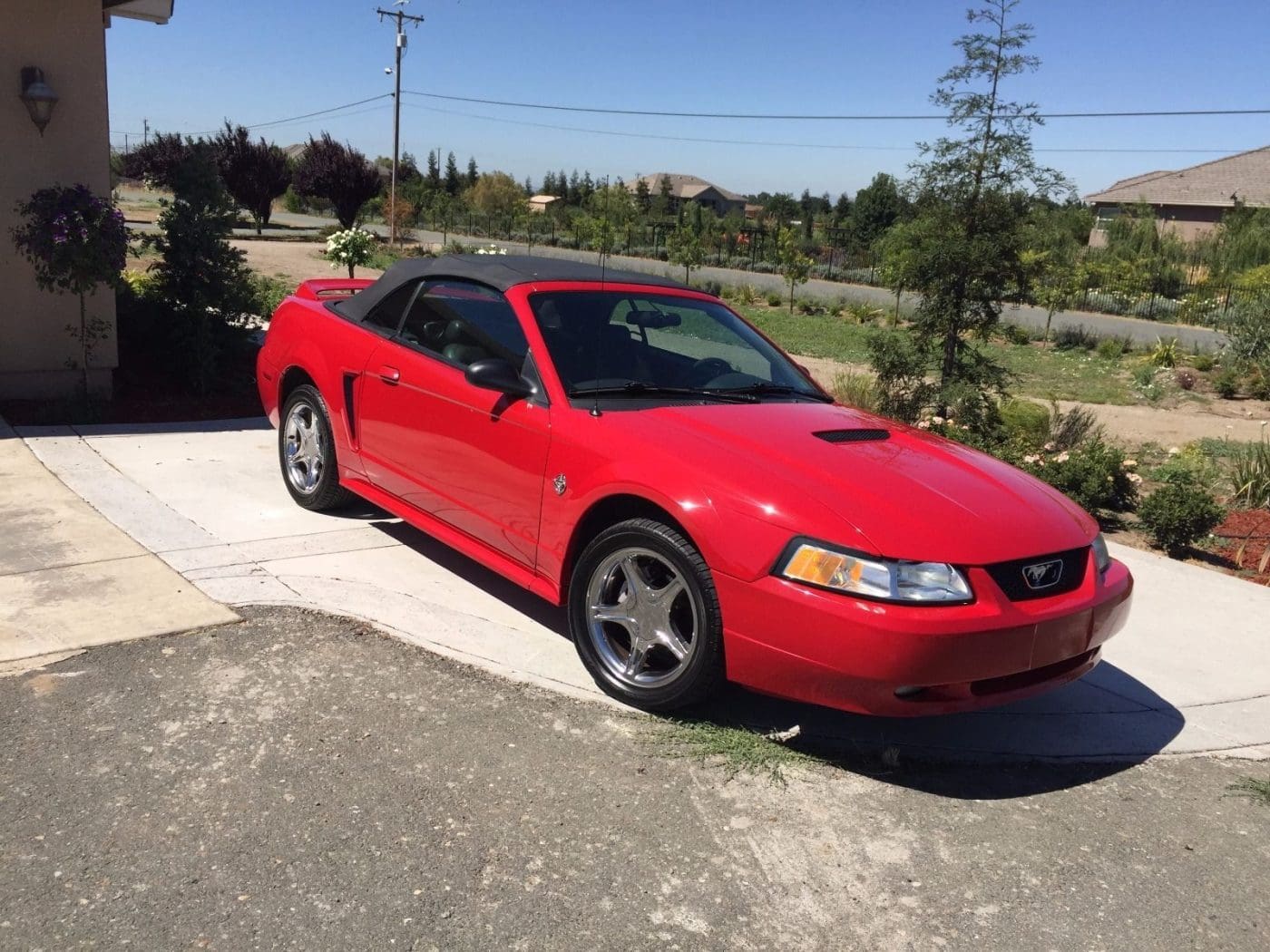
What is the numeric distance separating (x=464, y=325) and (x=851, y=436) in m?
1.89

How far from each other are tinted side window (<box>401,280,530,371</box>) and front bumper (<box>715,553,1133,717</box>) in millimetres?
1677

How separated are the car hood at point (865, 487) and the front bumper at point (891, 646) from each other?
0.19 meters

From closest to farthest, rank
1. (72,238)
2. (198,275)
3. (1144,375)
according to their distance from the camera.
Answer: (72,238) < (198,275) < (1144,375)

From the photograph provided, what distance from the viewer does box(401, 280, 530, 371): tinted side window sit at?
15.5ft

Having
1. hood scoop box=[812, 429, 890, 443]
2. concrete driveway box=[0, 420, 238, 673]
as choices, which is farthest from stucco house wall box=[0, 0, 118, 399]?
hood scoop box=[812, 429, 890, 443]

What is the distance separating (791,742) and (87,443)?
18.6 ft

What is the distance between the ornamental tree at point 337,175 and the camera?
4700 cm

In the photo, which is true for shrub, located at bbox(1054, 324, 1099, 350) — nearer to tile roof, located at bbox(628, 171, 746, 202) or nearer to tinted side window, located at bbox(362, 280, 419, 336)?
tinted side window, located at bbox(362, 280, 419, 336)

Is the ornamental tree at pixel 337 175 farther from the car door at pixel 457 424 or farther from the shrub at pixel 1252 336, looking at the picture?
the car door at pixel 457 424

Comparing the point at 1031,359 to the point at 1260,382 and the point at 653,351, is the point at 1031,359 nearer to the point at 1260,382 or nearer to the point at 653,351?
the point at 1260,382

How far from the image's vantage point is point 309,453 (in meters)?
6.14

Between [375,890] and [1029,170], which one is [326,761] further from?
[1029,170]

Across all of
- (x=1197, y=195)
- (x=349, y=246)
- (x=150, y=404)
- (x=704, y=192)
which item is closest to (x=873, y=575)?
(x=150, y=404)

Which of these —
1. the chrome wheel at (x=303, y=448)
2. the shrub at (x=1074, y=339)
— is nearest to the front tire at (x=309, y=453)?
the chrome wheel at (x=303, y=448)
